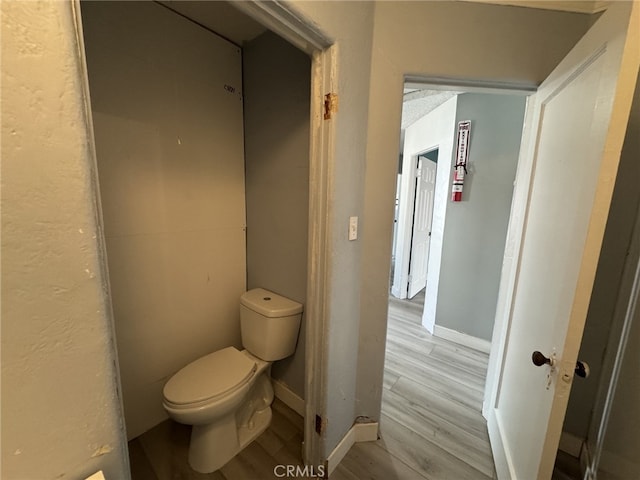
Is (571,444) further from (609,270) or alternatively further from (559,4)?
(559,4)

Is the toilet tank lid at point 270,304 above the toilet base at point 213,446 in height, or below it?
above

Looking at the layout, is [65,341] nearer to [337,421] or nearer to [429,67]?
[337,421]

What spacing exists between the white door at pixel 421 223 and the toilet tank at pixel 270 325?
237 centimetres

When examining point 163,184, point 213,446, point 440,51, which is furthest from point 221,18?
point 213,446

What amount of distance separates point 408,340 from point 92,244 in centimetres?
257

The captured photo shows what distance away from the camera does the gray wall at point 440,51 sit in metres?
1.12

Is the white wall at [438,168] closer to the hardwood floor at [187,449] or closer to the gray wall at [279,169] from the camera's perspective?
the gray wall at [279,169]

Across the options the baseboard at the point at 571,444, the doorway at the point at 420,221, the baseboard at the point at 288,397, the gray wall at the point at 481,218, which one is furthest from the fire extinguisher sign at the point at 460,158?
the baseboard at the point at 288,397

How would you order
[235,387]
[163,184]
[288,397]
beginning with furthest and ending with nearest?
[288,397] → [163,184] → [235,387]

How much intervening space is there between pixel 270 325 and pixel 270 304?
12 cm

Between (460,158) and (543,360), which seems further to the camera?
(460,158)

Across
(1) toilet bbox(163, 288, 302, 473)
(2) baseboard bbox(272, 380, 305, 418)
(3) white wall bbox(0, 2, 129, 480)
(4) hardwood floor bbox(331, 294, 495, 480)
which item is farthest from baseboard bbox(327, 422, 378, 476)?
(3) white wall bbox(0, 2, 129, 480)

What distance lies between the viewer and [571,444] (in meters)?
1.37

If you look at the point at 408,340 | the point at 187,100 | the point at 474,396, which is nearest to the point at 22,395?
the point at 187,100
